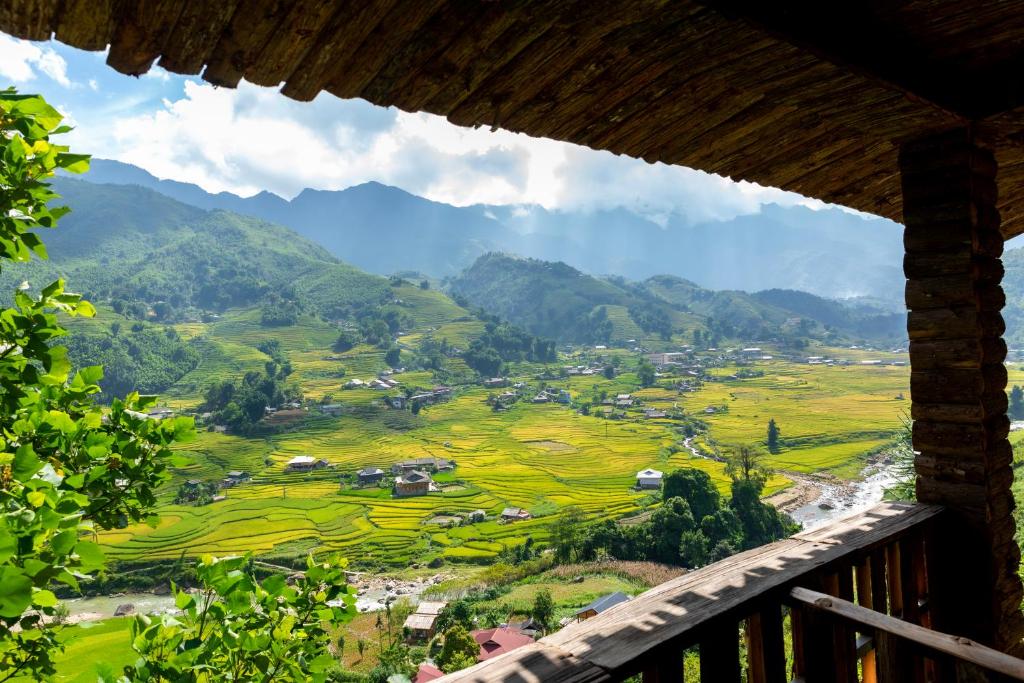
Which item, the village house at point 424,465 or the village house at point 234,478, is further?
the village house at point 424,465

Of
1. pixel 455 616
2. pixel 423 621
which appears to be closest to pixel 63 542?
pixel 455 616

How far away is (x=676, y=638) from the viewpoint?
128cm

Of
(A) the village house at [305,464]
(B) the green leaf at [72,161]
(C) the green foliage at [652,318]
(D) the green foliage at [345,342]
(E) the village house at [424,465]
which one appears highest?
(C) the green foliage at [652,318]

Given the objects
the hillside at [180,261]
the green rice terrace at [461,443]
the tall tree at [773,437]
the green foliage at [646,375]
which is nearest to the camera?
the green rice terrace at [461,443]

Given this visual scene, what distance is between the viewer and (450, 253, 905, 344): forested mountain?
107 m

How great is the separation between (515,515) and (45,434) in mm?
38259

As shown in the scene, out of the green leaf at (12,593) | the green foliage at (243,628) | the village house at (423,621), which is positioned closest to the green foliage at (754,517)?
the village house at (423,621)

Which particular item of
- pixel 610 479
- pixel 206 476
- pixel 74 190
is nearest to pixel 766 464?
pixel 610 479

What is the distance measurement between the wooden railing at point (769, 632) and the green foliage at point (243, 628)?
69 cm

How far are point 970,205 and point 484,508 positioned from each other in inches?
1568

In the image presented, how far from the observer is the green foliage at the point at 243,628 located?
153 centimetres

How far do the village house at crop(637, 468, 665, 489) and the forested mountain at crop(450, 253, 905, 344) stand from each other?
201ft

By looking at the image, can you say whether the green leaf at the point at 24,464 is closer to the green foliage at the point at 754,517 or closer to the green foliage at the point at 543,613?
the green foliage at the point at 543,613

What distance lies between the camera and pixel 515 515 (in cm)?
3831
